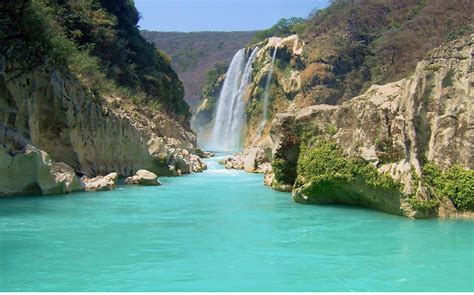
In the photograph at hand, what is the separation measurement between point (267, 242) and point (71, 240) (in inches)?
154

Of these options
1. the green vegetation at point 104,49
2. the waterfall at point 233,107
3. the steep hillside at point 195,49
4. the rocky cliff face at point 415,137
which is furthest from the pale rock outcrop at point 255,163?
the steep hillside at point 195,49

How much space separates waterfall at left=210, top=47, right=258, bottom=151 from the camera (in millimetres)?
60219

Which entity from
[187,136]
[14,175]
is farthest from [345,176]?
[187,136]

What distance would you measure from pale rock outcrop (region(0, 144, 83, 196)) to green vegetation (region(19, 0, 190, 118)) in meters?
4.99

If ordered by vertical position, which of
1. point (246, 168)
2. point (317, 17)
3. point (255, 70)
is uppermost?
point (317, 17)

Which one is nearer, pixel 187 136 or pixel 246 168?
pixel 246 168

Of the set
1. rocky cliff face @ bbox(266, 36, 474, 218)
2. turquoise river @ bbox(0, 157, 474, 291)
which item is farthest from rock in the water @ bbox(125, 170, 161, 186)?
rocky cliff face @ bbox(266, 36, 474, 218)

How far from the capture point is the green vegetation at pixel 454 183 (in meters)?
12.9

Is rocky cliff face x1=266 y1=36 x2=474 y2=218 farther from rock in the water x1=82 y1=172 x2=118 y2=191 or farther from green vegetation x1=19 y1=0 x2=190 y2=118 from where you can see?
green vegetation x1=19 y1=0 x2=190 y2=118

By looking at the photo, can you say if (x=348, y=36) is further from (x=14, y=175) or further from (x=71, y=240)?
(x=71, y=240)

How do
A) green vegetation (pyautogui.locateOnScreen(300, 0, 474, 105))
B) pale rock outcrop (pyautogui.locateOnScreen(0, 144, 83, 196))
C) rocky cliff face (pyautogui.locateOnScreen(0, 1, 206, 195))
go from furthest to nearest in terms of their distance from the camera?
1. green vegetation (pyautogui.locateOnScreen(300, 0, 474, 105))
2. rocky cliff face (pyautogui.locateOnScreen(0, 1, 206, 195))
3. pale rock outcrop (pyautogui.locateOnScreen(0, 144, 83, 196))

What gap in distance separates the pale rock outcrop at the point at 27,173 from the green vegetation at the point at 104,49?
4995 millimetres

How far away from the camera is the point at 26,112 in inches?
770

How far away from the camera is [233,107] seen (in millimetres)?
61344
